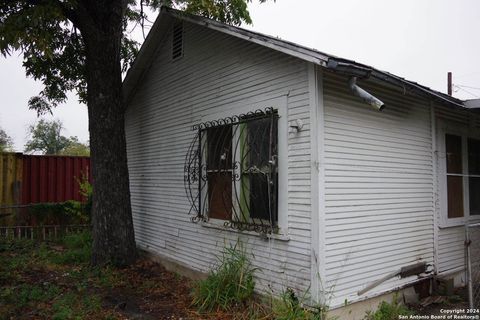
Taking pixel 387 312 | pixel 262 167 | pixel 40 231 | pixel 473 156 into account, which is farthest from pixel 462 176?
pixel 40 231

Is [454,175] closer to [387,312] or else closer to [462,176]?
[462,176]

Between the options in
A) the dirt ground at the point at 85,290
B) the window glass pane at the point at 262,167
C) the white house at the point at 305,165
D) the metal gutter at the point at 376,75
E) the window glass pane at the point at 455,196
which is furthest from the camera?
the window glass pane at the point at 455,196

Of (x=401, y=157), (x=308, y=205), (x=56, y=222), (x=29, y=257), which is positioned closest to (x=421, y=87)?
(x=401, y=157)

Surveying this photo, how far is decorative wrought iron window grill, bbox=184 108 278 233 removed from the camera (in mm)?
5050

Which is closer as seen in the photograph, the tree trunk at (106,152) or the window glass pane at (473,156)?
the window glass pane at (473,156)

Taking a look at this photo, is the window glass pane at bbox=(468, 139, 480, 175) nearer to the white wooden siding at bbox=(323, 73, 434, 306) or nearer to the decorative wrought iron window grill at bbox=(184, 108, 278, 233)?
the white wooden siding at bbox=(323, 73, 434, 306)

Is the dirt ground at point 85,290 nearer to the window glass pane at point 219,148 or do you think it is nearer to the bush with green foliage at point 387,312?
the bush with green foliage at point 387,312

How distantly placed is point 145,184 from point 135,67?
2.76 metres

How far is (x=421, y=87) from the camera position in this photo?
5008mm

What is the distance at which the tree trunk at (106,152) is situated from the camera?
7414 millimetres

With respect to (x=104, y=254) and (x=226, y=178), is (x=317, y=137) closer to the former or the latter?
(x=226, y=178)

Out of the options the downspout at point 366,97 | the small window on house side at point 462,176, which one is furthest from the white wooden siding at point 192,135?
the small window on house side at point 462,176

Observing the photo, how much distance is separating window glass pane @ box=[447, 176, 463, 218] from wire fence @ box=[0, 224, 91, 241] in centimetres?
981

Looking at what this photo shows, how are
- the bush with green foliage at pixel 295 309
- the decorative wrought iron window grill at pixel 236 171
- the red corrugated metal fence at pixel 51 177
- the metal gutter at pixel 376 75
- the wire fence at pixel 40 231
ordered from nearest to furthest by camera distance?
the metal gutter at pixel 376 75 → the bush with green foliage at pixel 295 309 → the decorative wrought iron window grill at pixel 236 171 → the wire fence at pixel 40 231 → the red corrugated metal fence at pixel 51 177
